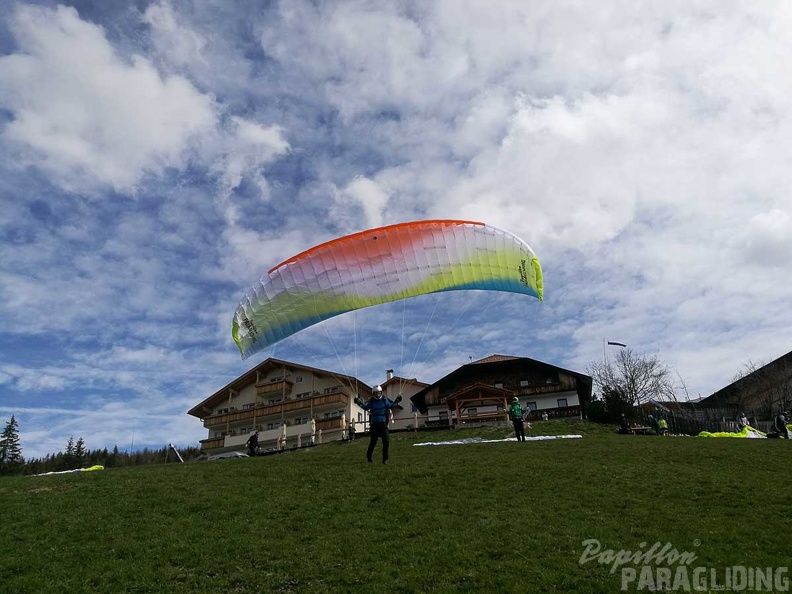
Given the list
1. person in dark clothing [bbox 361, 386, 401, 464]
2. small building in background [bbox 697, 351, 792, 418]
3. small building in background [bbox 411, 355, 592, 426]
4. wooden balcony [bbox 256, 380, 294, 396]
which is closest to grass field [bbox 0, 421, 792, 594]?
person in dark clothing [bbox 361, 386, 401, 464]

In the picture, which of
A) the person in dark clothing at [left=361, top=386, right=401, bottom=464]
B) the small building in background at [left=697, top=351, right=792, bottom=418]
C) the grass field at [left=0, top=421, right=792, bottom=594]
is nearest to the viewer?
the grass field at [left=0, top=421, right=792, bottom=594]

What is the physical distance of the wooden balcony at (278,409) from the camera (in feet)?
169

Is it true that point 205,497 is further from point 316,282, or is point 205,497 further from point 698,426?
point 698,426

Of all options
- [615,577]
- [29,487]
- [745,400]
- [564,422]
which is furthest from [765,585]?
[745,400]

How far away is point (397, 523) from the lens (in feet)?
36.4

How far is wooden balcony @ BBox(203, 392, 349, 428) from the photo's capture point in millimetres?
51531

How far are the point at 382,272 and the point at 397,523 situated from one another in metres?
9.39

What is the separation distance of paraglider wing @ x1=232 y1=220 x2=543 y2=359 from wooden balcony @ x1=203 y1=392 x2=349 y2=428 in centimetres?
3274

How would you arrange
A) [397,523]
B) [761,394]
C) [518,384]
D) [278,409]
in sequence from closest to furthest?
[397,523]
[518,384]
[278,409]
[761,394]

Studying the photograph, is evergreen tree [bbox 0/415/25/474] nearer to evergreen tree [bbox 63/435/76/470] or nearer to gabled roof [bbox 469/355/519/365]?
evergreen tree [bbox 63/435/76/470]

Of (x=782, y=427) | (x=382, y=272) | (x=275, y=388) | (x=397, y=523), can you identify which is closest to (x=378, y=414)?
(x=382, y=272)

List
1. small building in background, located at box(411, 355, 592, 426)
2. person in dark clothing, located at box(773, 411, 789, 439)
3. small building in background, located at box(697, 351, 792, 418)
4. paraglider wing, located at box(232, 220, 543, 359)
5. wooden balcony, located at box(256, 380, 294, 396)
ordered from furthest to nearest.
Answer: wooden balcony, located at box(256, 380, 294, 396), small building in background, located at box(697, 351, 792, 418), small building in background, located at box(411, 355, 592, 426), person in dark clothing, located at box(773, 411, 789, 439), paraglider wing, located at box(232, 220, 543, 359)

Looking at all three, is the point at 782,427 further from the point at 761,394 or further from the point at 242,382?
the point at 242,382

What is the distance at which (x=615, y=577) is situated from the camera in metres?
8.26
